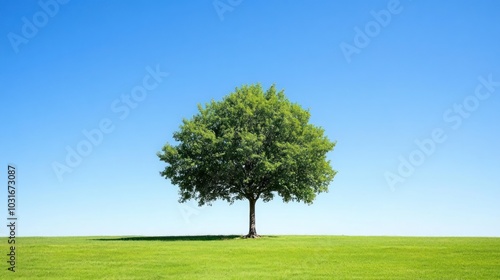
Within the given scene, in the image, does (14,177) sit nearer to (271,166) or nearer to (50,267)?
(50,267)

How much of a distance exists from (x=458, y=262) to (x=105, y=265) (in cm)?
1925

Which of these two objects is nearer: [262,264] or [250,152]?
[262,264]

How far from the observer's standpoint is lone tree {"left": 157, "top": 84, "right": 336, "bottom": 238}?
185 ft

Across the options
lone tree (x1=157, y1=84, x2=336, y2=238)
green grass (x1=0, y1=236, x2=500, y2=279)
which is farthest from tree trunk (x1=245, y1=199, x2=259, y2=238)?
green grass (x1=0, y1=236, x2=500, y2=279)

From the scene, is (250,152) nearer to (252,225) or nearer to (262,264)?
(252,225)

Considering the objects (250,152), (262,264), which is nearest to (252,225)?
(250,152)

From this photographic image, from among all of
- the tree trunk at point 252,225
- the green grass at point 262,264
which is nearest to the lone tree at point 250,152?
the tree trunk at point 252,225

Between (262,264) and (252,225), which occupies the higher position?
(252,225)

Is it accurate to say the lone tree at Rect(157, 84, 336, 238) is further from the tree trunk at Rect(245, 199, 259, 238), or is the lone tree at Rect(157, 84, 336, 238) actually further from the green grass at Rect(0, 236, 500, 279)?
the green grass at Rect(0, 236, 500, 279)

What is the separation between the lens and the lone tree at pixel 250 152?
2222 inches

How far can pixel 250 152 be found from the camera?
55188mm

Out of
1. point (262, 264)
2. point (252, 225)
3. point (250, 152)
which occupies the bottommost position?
point (262, 264)

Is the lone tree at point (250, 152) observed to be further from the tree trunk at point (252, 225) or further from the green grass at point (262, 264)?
the green grass at point (262, 264)

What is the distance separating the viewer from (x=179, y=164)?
58844mm
